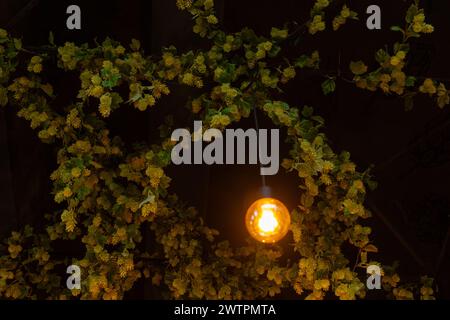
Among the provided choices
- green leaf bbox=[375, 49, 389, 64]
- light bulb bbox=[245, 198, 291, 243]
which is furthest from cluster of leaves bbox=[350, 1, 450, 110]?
light bulb bbox=[245, 198, 291, 243]

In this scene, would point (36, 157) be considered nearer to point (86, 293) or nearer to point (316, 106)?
point (86, 293)

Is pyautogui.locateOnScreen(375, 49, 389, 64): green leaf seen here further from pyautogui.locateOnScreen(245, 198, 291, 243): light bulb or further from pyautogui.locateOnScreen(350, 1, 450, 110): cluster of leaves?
pyautogui.locateOnScreen(245, 198, 291, 243): light bulb

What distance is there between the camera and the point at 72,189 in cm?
247

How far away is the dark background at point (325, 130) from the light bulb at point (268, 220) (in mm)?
1345

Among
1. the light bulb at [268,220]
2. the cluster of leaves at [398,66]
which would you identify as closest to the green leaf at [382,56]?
the cluster of leaves at [398,66]

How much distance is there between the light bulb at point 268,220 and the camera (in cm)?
244

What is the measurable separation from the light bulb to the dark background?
4.41ft

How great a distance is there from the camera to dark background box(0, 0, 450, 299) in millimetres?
3344

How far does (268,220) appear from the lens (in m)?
2.44

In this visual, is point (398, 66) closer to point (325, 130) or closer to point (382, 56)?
point (382, 56)

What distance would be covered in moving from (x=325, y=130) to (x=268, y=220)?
1621mm

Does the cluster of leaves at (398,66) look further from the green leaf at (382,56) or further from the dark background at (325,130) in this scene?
the dark background at (325,130)

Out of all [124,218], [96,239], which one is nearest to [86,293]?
[96,239]
